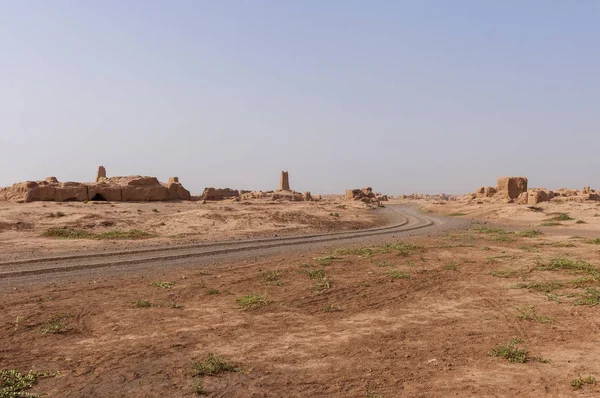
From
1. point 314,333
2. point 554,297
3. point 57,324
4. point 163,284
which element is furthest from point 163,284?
point 554,297

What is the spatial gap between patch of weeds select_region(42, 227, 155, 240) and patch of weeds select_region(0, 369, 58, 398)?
21065 millimetres

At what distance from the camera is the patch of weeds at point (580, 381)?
5.57 m

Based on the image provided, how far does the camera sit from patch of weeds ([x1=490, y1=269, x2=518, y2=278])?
Result: 1377 centimetres

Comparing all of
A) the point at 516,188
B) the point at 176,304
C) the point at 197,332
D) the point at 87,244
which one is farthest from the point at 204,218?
the point at 516,188

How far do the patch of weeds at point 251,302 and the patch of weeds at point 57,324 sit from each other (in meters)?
3.77

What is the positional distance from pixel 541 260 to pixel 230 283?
1237 cm

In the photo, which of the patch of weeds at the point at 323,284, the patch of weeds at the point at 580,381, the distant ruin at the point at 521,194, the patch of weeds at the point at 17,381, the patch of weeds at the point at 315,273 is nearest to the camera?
the patch of weeds at the point at 17,381

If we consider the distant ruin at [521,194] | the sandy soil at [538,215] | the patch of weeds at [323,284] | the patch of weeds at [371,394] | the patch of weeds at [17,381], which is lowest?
the sandy soil at [538,215]

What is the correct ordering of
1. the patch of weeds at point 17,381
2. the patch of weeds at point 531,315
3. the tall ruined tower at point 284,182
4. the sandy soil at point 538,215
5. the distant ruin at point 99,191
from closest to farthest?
the patch of weeds at point 17,381 → the patch of weeds at point 531,315 → the sandy soil at point 538,215 → the distant ruin at point 99,191 → the tall ruined tower at point 284,182

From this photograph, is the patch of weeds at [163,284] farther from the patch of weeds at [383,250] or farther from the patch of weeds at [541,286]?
the patch of weeds at [541,286]

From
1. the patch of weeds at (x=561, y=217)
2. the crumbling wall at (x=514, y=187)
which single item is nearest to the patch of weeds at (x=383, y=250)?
the patch of weeds at (x=561, y=217)

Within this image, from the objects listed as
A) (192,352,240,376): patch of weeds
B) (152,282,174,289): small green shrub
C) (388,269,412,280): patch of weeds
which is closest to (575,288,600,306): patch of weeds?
(388,269,412,280): patch of weeds

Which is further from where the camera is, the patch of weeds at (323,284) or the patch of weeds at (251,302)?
the patch of weeds at (323,284)

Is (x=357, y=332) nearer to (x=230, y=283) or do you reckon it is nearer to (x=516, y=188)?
(x=230, y=283)
